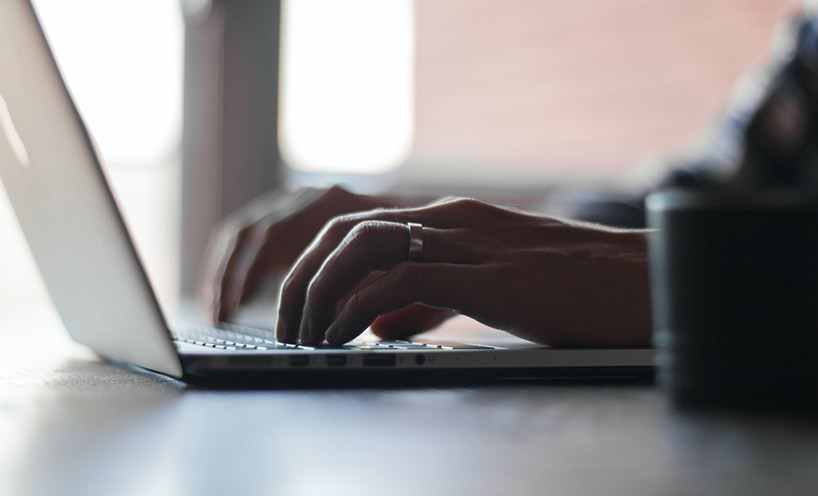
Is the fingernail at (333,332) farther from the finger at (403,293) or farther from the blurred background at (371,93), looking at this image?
the blurred background at (371,93)

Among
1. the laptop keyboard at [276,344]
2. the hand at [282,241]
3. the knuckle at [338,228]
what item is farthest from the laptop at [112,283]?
the hand at [282,241]

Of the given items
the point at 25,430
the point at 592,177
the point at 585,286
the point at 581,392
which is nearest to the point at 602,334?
the point at 585,286

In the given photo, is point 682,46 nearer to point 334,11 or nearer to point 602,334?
point 334,11

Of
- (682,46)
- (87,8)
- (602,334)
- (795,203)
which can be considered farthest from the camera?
(682,46)

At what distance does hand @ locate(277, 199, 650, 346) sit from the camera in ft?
2.21

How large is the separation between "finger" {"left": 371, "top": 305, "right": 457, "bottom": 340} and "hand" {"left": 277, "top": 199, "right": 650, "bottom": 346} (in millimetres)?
107

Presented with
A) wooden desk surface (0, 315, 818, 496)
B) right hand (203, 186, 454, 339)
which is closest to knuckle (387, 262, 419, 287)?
wooden desk surface (0, 315, 818, 496)

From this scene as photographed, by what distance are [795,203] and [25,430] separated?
15.8 inches

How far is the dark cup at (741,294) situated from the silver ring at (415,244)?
29cm

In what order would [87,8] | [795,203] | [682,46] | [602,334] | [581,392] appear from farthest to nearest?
[682,46]
[87,8]
[602,334]
[581,392]
[795,203]

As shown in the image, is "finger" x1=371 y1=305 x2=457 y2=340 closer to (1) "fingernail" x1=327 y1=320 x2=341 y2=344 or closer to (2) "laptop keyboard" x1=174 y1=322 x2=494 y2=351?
(2) "laptop keyboard" x1=174 y1=322 x2=494 y2=351

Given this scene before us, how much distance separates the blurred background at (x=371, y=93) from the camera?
290cm

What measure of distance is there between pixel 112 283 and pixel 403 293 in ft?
0.72

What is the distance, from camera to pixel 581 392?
0.56 metres
